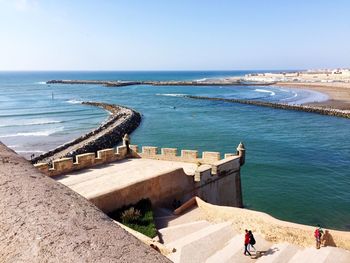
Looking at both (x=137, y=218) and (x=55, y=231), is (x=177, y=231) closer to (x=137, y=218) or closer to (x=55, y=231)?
(x=137, y=218)

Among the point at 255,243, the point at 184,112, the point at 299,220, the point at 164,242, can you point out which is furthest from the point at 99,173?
the point at 184,112

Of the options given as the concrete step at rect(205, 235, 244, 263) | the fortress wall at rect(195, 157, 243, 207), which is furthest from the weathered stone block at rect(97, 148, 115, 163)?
the concrete step at rect(205, 235, 244, 263)

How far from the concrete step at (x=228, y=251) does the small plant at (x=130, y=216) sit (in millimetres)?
2980

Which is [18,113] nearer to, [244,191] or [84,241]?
[244,191]

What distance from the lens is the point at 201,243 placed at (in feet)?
37.0

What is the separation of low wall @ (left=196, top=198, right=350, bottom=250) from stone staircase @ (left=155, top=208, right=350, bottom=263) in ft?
0.66

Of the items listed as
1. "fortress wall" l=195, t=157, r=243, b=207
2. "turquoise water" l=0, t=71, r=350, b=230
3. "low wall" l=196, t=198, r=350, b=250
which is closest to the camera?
"low wall" l=196, t=198, r=350, b=250

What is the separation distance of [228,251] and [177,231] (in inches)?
75.7

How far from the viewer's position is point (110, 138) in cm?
4159

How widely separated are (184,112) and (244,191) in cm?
4159

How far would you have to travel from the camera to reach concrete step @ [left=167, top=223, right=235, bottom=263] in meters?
10.5

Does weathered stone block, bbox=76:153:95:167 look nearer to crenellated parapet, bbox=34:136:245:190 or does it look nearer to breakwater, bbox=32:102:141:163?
crenellated parapet, bbox=34:136:245:190

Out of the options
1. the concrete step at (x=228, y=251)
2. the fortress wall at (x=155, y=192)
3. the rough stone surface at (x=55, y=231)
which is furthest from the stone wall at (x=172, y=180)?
the rough stone surface at (x=55, y=231)

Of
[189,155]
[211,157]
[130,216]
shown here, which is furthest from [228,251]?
[189,155]
